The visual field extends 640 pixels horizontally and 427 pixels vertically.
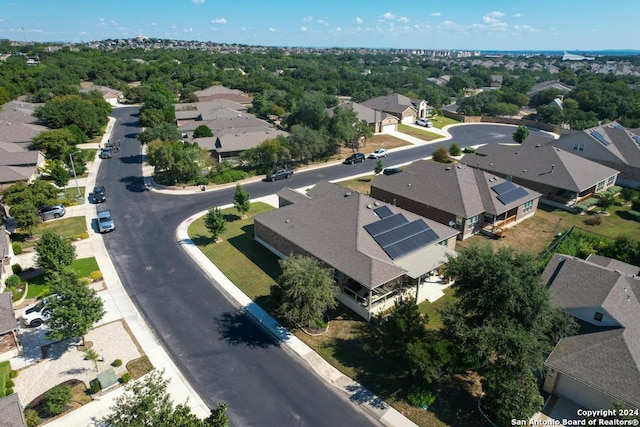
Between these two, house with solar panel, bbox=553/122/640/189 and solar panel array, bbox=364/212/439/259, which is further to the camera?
house with solar panel, bbox=553/122/640/189

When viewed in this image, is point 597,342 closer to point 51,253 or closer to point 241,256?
point 241,256

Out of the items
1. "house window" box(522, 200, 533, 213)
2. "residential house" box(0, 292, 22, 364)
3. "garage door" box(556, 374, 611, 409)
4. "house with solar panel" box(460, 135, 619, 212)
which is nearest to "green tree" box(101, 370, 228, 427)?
"residential house" box(0, 292, 22, 364)

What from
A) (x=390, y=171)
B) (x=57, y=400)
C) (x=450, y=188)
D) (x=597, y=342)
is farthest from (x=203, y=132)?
(x=597, y=342)

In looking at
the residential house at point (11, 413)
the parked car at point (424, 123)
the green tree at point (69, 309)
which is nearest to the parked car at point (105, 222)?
the green tree at point (69, 309)

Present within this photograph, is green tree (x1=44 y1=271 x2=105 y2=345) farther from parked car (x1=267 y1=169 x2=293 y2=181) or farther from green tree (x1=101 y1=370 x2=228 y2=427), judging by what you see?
parked car (x1=267 y1=169 x2=293 y2=181)

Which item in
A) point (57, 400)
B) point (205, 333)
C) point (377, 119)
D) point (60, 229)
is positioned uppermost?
point (377, 119)

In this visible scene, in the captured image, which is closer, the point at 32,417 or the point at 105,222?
the point at 32,417

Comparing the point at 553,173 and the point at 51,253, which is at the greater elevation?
the point at 553,173
